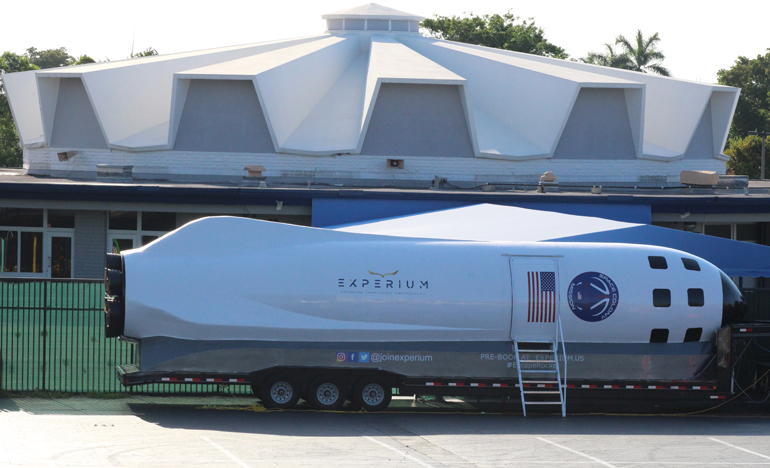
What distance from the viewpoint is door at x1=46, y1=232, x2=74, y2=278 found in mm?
30594

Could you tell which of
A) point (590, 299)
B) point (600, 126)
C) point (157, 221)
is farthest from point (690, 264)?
point (600, 126)

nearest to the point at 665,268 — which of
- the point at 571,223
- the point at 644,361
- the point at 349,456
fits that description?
the point at 644,361

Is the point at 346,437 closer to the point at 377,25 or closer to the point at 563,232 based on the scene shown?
the point at 563,232

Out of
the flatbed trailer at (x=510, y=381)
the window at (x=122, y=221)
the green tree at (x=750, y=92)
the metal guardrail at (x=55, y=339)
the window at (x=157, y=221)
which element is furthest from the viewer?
the green tree at (x=750, y=92)

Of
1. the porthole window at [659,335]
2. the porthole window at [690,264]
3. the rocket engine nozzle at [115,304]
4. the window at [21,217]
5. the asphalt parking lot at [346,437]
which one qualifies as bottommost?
the asphalt parking lot at [346,437]

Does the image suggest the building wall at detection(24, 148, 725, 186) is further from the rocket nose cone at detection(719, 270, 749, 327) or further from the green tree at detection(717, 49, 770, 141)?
the green tree at detection(717, 49, 770, 141)

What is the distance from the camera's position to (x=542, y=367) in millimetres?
18891

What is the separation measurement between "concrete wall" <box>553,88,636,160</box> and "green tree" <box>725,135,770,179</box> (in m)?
43.0

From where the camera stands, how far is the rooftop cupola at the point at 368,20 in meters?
49.5

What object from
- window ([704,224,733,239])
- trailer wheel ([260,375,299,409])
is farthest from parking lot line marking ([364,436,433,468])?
window ([704,224,733,239])

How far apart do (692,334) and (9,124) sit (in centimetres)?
7884

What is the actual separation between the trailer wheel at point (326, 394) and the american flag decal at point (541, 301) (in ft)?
14.7

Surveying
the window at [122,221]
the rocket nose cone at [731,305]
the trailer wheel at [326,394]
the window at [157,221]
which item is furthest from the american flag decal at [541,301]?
the window at [122,221]

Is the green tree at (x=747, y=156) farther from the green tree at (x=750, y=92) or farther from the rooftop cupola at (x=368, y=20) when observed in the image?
the rooftop cupola at (x=368, y=20)
